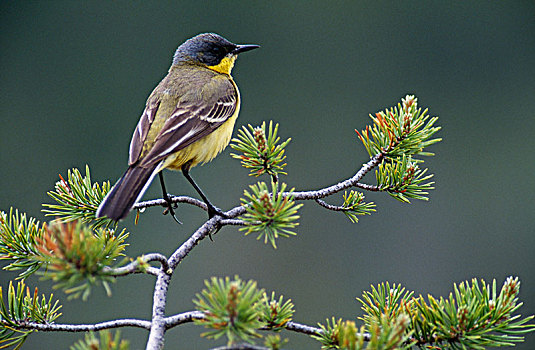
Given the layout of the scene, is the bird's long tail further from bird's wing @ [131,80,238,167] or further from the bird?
bird's wing @ [131,80,238,167]

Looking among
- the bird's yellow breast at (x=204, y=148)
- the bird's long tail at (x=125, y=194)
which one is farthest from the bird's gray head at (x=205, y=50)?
the bird's long tail at (x=125, y=194)

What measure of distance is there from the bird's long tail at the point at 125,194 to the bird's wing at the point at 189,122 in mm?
207

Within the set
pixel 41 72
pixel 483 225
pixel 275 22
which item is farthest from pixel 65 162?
pixel 483 225

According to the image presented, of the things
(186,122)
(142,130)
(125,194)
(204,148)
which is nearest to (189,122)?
(186,122)

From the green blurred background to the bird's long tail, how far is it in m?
7.75

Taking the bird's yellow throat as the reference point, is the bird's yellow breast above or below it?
below

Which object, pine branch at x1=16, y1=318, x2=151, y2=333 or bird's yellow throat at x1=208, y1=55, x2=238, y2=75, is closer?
pine branch at x1=16, y1=318, x2=151, y2=333

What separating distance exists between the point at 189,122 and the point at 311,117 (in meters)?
10.4

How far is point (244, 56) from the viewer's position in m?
13.3

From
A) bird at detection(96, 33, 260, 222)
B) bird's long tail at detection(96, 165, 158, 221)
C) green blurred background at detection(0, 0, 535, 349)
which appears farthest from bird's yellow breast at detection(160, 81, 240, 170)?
green blurred background at detection(0, 0, 535, 349)

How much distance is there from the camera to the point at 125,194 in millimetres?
2531

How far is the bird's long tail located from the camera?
7.85 ft

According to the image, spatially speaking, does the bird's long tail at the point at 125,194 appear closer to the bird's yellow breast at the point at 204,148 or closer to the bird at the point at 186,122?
the bird at the point at 186,122

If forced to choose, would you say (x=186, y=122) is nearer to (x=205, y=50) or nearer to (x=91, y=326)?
(x=205, y=50)
